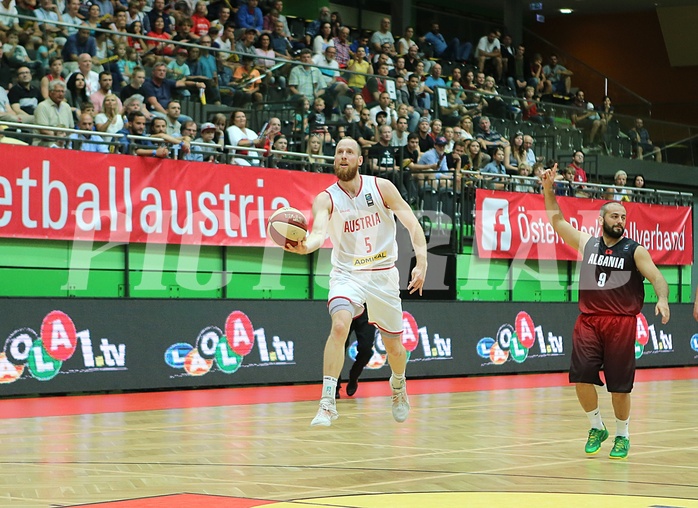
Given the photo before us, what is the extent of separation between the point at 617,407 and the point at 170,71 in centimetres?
1050

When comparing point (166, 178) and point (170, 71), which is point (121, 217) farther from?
point (170, 71)

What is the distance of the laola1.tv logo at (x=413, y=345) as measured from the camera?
1997 centimetres

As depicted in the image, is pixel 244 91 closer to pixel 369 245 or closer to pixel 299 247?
pixel 369 245

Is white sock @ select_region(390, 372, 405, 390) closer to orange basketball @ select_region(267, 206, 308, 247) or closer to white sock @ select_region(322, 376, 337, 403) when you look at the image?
white sock @ select_region(322, 376, 337, 403)

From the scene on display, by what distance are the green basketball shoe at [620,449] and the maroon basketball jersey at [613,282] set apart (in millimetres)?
1135

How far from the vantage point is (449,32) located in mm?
33500

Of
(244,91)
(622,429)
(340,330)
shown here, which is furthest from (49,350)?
(622,429)

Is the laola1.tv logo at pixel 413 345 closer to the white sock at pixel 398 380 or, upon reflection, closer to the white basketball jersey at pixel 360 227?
the white sock at pixel 398 380

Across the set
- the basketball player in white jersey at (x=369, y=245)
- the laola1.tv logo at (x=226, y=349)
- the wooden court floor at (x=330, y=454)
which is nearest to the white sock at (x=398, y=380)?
the basketball player in white jersey at (x=369, y=245)

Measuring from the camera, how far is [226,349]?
17.9 m

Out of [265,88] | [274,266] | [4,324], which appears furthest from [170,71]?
[4,324]

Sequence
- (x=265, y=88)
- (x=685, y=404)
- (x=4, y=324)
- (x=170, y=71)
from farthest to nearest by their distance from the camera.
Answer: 1. (x=265, y=88)
2. (x=170, y=71)
3. (x=685, y=404)
4. (x=4, y=324)

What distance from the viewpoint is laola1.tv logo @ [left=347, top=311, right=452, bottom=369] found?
1997 cm

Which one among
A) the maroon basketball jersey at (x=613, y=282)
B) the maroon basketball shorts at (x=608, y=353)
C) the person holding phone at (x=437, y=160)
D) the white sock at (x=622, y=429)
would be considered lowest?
the white sock at (x=622, y=429)
